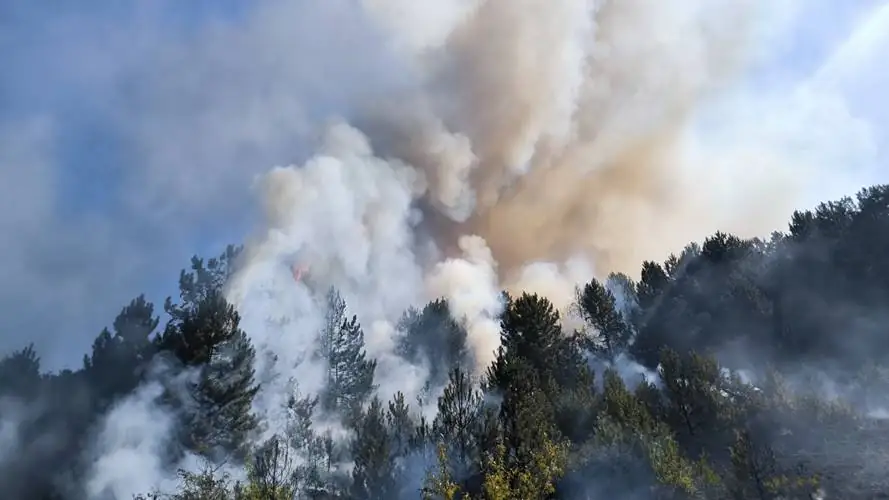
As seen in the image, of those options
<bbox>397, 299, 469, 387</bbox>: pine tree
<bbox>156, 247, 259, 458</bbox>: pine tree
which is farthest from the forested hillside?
<bbox>397, 299, 469, 387</bbox>: pine tree

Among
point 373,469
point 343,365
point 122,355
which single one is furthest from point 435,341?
point 122,355

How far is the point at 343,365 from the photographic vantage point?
56.8 metres

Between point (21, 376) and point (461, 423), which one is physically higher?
point (21, 376)

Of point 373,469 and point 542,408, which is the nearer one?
point 542,408

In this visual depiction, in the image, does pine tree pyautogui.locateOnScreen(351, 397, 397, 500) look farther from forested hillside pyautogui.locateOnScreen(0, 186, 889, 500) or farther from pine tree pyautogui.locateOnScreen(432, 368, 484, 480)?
pine tree pyautogui.locateOnScreen(432, 368, 484, 480)

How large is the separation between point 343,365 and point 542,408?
2909 centimetres

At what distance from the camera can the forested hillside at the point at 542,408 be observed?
26.3 m

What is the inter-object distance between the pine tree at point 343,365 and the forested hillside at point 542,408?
216 millimetres

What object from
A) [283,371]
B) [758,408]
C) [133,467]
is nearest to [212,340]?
[133,467]

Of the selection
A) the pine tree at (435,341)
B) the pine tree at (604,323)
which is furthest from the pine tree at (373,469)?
the pine tree at (604,323)

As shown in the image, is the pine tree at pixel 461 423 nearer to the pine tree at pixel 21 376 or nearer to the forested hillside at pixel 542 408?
the forested hillside at pixel 542 408

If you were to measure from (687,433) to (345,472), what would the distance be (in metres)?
25.5

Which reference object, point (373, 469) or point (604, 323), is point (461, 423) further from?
point (604, 323)

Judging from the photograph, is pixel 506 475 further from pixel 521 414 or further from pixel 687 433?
pixel 687 433
